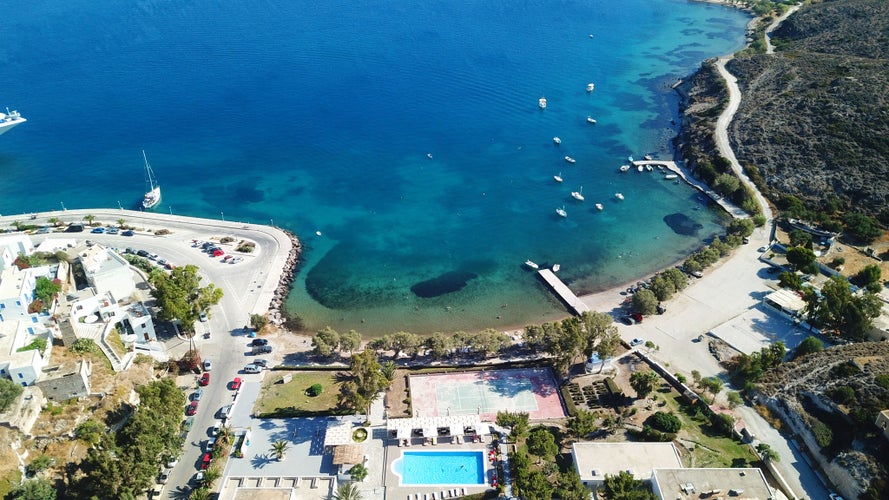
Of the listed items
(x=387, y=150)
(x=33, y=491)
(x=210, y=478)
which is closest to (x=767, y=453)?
(x=210, y=478)

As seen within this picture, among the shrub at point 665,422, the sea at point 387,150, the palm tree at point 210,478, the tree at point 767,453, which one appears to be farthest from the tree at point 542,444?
the palm tree at point 210,478

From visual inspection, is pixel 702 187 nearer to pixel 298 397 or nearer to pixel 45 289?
pixel 298 397

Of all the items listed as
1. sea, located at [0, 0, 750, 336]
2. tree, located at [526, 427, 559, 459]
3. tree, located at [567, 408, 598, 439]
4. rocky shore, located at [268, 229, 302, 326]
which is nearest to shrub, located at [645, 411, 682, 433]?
tree, located at [567, 408, 598, 439]

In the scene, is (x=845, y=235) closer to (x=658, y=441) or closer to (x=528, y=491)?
(x=658, y=441)

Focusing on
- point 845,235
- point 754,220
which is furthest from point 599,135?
point 845,235

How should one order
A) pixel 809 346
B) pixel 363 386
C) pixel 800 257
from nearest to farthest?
pixel 363 386, pixel 809 346, pixel 800 257

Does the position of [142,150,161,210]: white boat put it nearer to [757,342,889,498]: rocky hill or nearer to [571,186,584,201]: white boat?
[571,186,584,201]: white boat
